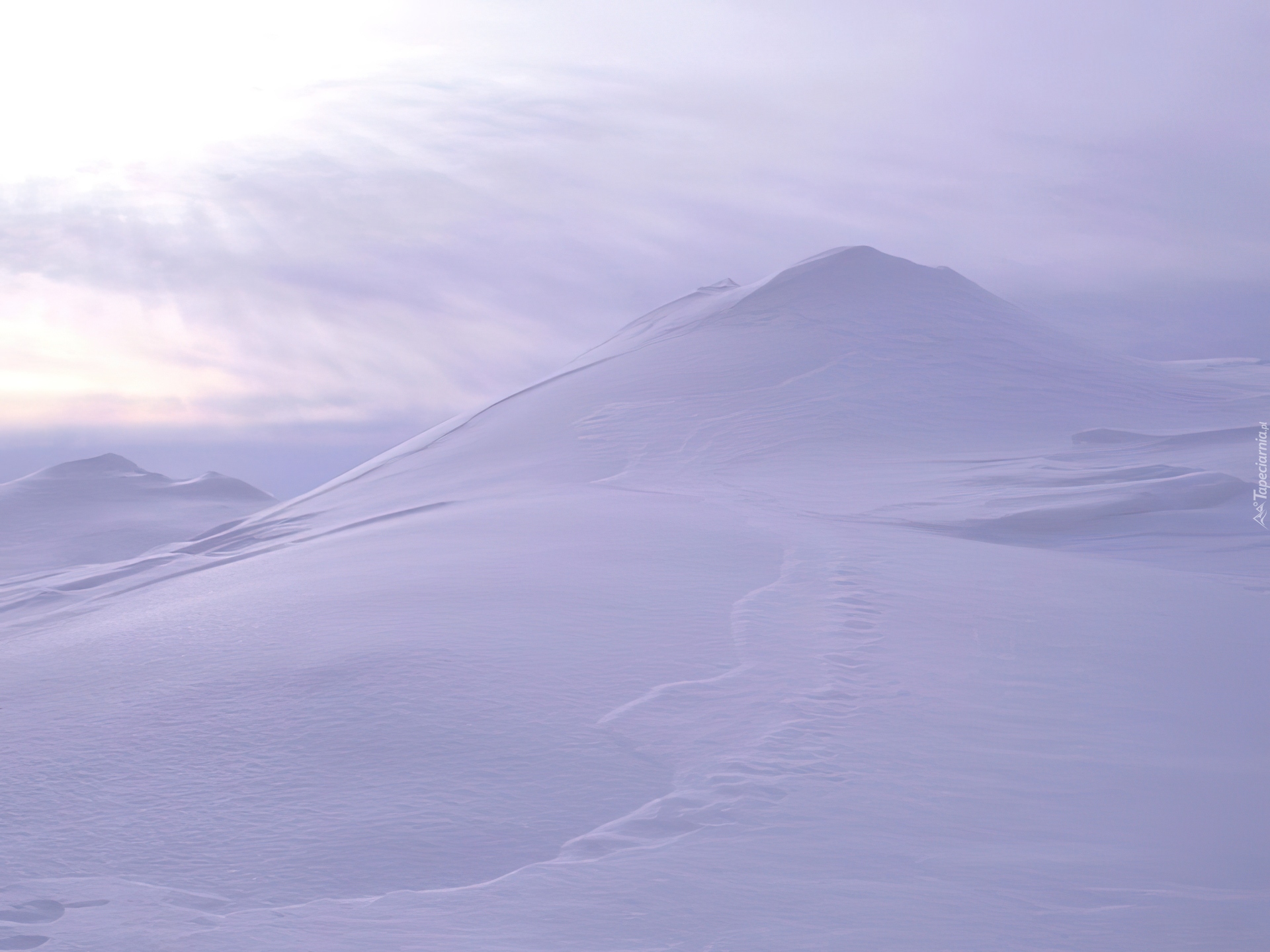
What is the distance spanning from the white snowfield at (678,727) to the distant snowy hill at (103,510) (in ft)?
20.6

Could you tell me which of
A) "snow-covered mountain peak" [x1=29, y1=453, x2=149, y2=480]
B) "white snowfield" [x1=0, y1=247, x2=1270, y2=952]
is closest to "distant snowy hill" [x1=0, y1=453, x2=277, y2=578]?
"snow-covered mountain peak" [x1=29, y1=453, x2=149, y2=480]

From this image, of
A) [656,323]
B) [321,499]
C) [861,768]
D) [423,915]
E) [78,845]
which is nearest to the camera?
[423,915]

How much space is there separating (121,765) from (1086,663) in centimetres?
324

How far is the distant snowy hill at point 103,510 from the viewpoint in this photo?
1259 centimetres

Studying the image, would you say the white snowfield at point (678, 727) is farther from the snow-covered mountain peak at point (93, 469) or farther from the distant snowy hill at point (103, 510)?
the snow-covered mountain peak at point (93, 469)

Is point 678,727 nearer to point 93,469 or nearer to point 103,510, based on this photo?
point 103,510

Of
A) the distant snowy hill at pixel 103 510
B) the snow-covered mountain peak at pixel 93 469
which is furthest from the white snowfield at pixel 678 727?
the snow-covered mountain peak at pixel 93 469

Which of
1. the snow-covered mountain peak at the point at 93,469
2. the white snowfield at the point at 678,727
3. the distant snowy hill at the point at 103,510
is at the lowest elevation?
the white snowfield at the point at 678,727

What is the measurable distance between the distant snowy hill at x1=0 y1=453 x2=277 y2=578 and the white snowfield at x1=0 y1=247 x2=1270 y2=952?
6278 millimetres

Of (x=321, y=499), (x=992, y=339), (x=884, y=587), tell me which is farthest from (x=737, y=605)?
(x=992, y=339)

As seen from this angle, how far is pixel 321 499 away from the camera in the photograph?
9.01 meters

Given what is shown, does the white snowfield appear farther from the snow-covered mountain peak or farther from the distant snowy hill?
the snow-covered mountain peak

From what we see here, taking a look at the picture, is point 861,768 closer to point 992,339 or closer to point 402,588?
point 402,588

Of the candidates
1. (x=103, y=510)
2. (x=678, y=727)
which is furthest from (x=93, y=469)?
(x=678, y=727)
